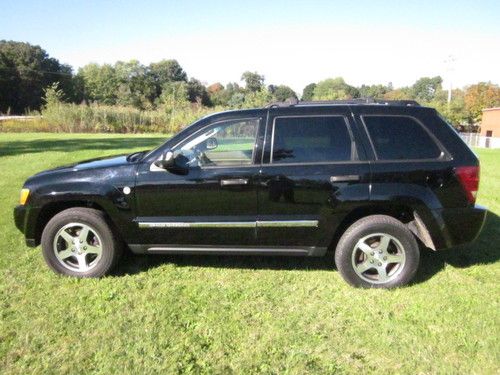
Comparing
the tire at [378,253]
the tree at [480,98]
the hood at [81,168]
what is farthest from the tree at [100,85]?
the tire at [378,253]

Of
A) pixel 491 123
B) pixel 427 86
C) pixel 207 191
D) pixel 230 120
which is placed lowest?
pixel 207 191

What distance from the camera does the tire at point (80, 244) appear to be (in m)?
4.14

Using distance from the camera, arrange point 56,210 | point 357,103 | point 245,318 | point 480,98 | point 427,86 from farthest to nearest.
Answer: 1. point 427,86
2. point 480,98
3. point 56,210
4. point 357,103
5. point 245,318

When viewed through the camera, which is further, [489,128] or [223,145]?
[489,128]

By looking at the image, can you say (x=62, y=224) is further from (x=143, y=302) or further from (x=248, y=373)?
(x=248, y=373)

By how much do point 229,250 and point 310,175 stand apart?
3.66 feet

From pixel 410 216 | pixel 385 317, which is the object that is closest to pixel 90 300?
pixel 385 317

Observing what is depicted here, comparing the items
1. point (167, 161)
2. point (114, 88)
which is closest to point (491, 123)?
point (167, 161)

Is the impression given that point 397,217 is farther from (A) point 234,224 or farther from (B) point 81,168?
(B) point 81,168

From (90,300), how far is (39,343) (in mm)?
698

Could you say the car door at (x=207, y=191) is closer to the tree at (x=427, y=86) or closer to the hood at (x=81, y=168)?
the hood at (x=81, y=168)

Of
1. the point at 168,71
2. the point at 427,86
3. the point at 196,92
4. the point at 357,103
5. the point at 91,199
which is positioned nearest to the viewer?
the point at 91,199

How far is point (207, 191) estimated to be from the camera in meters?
4.00

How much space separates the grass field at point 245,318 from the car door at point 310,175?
0.62 metres
